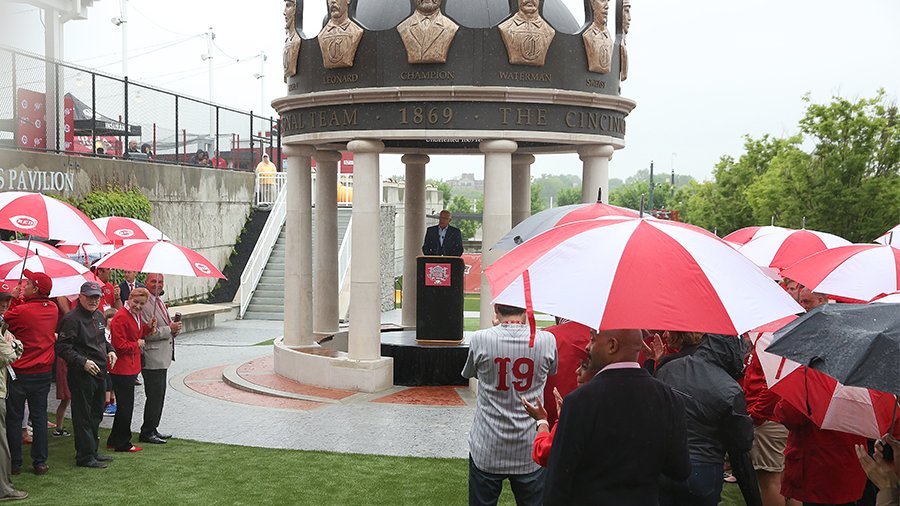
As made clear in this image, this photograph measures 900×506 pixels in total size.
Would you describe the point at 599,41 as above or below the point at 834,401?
above

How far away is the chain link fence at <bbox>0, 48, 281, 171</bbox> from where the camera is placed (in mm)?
19453

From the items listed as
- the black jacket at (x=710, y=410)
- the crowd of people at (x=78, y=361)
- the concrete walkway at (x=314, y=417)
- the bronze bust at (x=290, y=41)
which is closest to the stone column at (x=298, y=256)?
the concrete walkway at (x=314, y=417)

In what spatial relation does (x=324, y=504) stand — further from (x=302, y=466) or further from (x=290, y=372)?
(x=290, y=372)

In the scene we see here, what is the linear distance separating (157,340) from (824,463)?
7.13 meters

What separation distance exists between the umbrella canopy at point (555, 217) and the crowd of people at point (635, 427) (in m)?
1.43

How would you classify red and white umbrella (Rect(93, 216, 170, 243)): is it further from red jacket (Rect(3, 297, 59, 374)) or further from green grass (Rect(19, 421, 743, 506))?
red jacket (Rect(3, 297, 59, 374))

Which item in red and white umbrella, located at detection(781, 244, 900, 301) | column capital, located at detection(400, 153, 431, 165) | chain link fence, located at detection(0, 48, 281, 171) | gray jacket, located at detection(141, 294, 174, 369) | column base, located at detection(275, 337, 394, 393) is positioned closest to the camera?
red and white umbrella, located at detection(781, 244, 900, 301)

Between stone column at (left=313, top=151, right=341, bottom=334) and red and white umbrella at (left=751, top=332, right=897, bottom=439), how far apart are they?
1119 cm

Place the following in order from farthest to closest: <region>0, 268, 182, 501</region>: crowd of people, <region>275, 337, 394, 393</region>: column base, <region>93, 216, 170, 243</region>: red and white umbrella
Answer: <region>275, 337, 394, 393</region>: column base, <region>93, 216, 170, 243</region>: red and white umbrella, <region>0, 268, 182, 501</region>: crowd of people

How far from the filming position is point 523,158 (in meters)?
18.0

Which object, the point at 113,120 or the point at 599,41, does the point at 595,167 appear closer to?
the point at 599,41

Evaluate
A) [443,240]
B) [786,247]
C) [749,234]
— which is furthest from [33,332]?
[749,234]

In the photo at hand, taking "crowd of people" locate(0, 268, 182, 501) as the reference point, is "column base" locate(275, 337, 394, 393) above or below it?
below

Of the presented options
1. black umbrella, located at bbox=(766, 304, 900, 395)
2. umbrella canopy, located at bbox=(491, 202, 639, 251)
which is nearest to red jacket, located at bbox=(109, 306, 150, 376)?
umbrella canopy, located at bbox=(491, 202, 639, 251)
